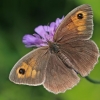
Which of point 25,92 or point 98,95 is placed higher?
point 25,92

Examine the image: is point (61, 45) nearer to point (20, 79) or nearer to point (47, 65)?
point (47, 65)

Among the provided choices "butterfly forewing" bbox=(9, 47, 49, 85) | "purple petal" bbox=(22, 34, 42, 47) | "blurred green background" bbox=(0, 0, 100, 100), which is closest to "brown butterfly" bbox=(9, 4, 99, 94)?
"butterfly forewing" bbox=(9, 47, 49, 85)

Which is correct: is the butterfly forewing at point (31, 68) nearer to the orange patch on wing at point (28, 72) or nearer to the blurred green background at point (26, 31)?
the orange patch on wing at point (28, 72)

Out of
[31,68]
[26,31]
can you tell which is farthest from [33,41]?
[26,31]

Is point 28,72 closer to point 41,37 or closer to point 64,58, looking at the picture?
point 64,58

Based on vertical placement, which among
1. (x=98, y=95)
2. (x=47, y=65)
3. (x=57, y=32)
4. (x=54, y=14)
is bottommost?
(x=98, y=95)

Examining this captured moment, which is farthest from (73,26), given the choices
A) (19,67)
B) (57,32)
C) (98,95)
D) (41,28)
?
(98,95)

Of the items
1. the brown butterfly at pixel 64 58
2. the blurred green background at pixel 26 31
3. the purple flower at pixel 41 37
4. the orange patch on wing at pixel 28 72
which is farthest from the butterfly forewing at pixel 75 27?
the blurred green background at pixel 26 31
